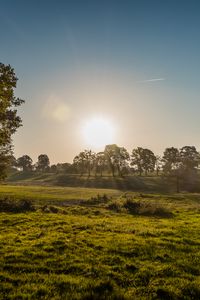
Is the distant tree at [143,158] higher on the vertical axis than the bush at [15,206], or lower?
higher

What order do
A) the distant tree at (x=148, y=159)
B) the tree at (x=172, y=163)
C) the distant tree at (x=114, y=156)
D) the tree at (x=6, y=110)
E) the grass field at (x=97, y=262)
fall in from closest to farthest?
the grass field at (x=97, y=262)
the tree at (x=6, y=110)
the tree at (x=172, y=163)
the distant tree at (x=114, y=156)
the distant tree at (x=148, y=159)

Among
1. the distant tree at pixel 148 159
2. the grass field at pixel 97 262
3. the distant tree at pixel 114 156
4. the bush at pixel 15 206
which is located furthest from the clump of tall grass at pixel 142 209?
the distant tree at pixel 148 159

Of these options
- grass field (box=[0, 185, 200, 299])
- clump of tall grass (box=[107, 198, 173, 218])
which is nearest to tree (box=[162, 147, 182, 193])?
clump of tall grass (box=[107, 198, 173, 218])

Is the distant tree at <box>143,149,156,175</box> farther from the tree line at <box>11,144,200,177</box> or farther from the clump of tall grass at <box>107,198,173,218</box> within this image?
the clump of tall grass at <box>107,198,173,218</box>

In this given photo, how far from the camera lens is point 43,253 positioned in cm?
1919

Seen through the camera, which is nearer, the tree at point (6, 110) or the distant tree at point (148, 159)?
the tree at point (6, 110)

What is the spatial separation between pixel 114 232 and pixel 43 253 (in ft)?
29.0

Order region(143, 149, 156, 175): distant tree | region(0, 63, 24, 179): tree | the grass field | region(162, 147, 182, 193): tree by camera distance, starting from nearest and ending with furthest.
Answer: the grass field → region(0, 63, 24, 179): tree → region(162, 147, 182, 193): tree → region(143, 149, 156, 175): distant tree

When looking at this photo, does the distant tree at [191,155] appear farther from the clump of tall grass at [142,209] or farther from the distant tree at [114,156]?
the clump of tall grass at [142,209]

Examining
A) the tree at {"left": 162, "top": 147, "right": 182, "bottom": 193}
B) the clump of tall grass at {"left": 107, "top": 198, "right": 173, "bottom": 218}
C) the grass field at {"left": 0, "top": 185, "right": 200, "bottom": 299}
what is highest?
the tree at {"left": 162, "top": 147, "right": 182, "bottom": 193}

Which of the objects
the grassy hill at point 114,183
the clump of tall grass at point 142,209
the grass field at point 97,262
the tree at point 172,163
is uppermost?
the tree at point 172,163

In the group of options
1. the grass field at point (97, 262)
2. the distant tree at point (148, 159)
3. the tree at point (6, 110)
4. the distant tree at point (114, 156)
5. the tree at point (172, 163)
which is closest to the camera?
the grass field at point (97, 262)

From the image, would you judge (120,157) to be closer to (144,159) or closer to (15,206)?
(144,159)

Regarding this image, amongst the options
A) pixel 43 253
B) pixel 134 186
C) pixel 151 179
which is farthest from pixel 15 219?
pixel 151 179
